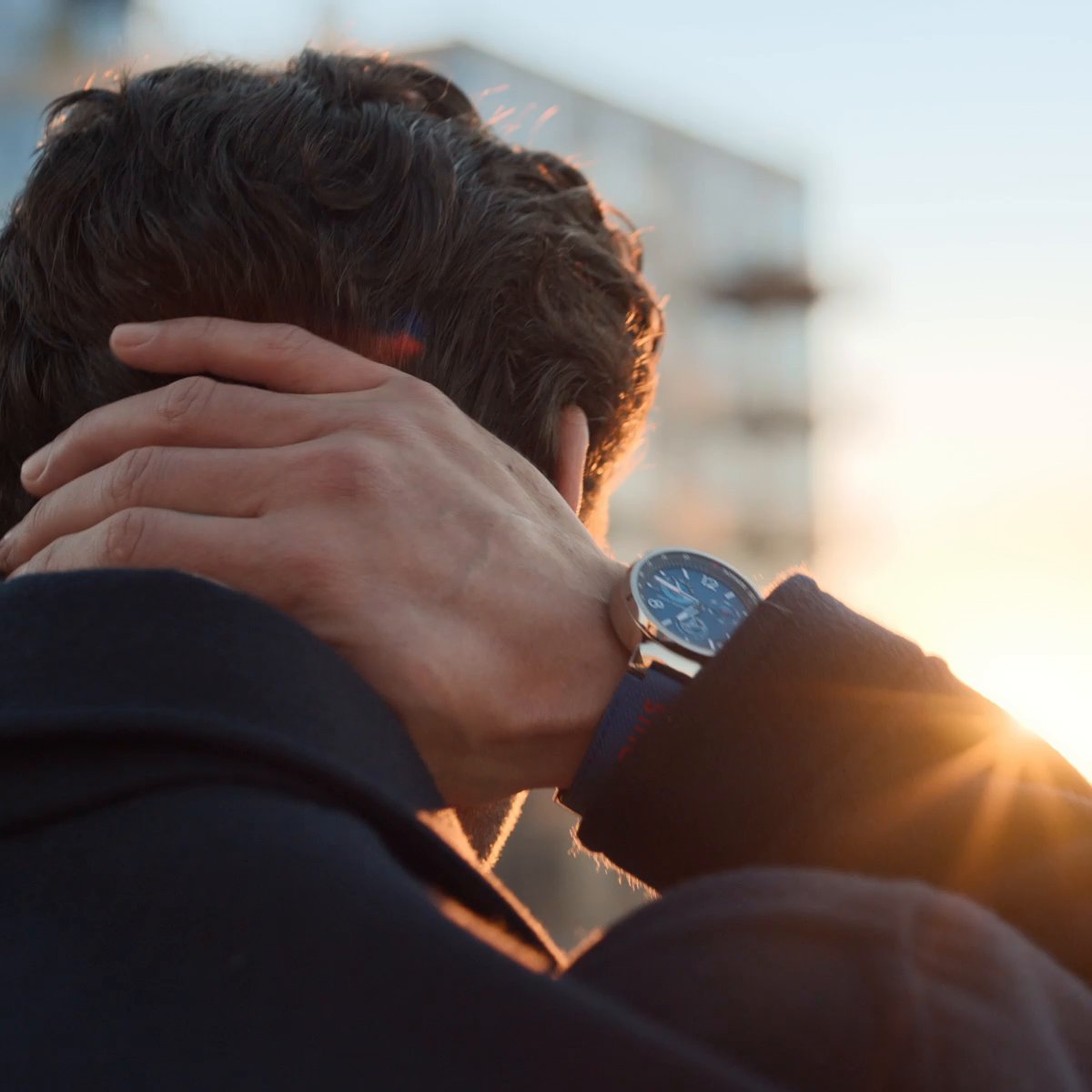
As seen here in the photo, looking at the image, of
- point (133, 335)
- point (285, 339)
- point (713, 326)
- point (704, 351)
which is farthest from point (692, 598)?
point (713, 326)

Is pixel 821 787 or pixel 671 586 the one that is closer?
Result: pixel 821 787

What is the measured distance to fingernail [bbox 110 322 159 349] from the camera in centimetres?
129

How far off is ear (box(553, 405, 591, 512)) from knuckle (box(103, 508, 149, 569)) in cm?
57

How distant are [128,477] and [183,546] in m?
0.12

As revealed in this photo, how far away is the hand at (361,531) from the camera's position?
115 centimetres

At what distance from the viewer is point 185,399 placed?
1.28m

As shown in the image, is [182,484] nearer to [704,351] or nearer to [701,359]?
[701,359]

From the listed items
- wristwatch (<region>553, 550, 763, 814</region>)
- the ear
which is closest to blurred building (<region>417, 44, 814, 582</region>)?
the ear

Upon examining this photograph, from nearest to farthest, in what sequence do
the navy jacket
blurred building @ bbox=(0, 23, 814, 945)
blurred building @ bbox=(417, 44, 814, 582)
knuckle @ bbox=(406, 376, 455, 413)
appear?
the navy jacket < knuckle @ bbox=(406, 376, 455, 413) < blurred building @ bbox=(0, 23, 814, 945) < blurred building @ bbox=(417, 44, 814, 582)

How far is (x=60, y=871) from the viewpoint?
776 mm

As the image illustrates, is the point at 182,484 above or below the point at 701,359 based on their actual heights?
above

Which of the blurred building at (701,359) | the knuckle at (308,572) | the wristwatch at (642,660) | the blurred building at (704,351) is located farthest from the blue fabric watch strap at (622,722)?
the blurred building at (704,351)

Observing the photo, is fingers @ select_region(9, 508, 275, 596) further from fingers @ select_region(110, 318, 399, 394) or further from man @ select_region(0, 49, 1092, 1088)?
fingers @ select_region(110, 318, 399, 394)

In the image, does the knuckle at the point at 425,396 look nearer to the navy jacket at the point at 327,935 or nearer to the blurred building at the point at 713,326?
the navy jacket at the point at 327,935
